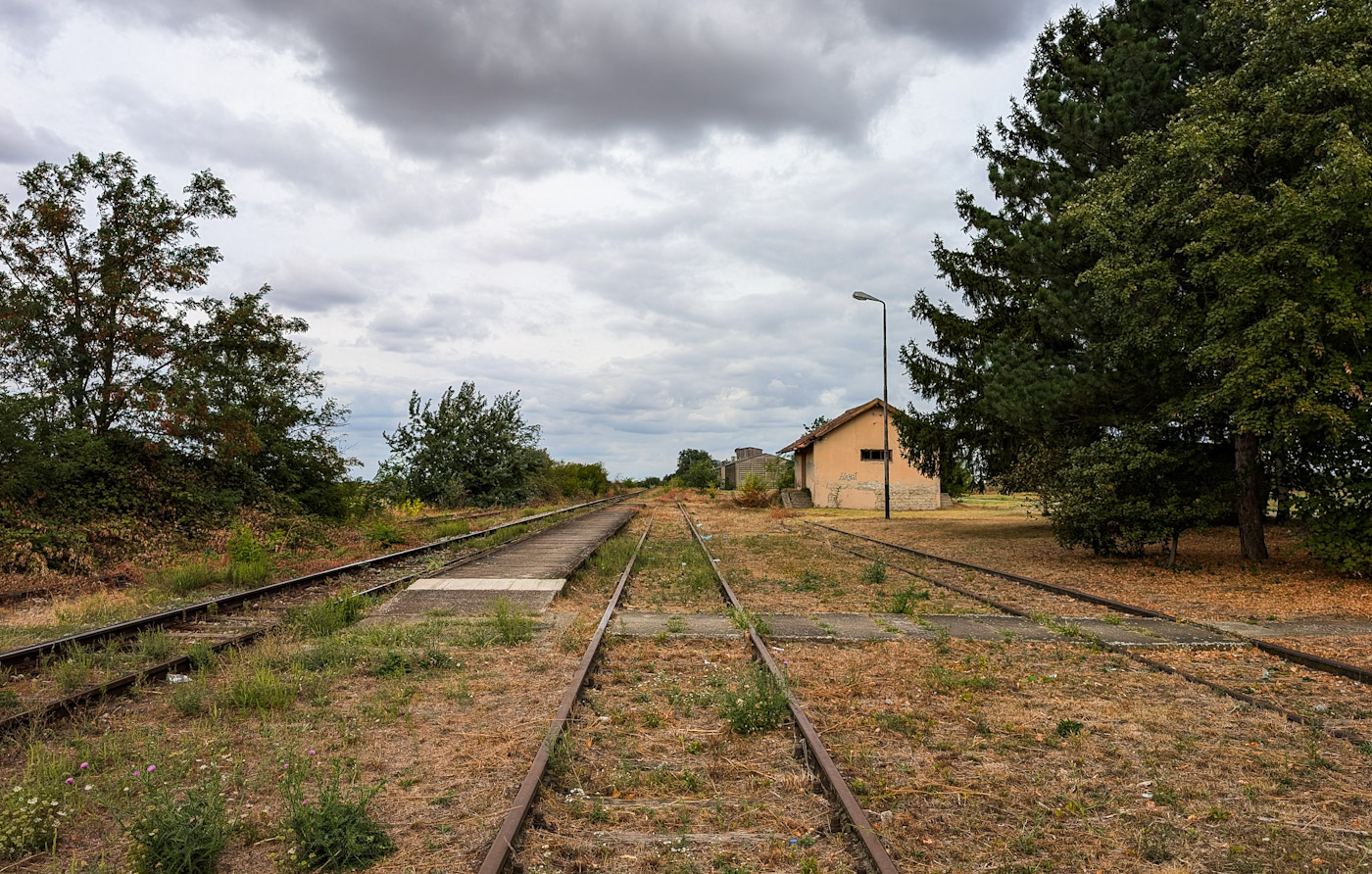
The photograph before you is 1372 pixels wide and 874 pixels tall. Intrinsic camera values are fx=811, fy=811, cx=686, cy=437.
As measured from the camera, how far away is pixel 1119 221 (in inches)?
542

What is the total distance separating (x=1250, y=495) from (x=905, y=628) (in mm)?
9315

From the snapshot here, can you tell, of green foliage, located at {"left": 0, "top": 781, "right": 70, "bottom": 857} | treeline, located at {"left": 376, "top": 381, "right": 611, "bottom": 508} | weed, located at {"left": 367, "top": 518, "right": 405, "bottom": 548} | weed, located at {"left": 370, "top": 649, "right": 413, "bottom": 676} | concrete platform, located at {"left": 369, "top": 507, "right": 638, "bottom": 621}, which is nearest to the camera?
green foliage, located at {"left": 0, "top": 781, "right": 70, "bottom": 857}

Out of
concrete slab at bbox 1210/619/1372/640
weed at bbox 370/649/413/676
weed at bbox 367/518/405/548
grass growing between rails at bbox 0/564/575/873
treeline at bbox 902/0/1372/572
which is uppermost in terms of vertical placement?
treeline at bbox 902/0/1372/572

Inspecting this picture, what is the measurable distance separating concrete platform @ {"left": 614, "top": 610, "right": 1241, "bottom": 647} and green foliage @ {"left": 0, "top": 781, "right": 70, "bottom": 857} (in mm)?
5180

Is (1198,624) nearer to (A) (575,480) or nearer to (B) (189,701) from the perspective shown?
(B) (189,701)

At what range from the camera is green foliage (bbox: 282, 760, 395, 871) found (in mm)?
3637

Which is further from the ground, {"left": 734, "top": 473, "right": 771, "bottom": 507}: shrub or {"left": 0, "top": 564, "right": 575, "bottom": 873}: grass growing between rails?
{"left": 734, "top": 473, "right": 771, "bottom": 507}: shrub

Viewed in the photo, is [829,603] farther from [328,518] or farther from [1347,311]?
[328,518]

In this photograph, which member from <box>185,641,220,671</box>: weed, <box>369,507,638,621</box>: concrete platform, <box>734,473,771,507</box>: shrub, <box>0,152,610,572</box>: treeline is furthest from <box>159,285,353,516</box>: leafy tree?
<box>734,473,771,507</box>: shrub

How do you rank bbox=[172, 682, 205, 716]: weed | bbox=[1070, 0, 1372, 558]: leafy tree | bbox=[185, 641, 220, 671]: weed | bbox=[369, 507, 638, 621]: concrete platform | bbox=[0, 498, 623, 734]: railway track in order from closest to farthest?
bbox=[172, 682, 205, 716]: weed → bbox=[0, 498, 623, 734]: railway track → bbox=[185, 641, 220, 671]: weed → bbox=[369, 507, 638, 621]: concrete platform → bbox=[1070, 0, 1372, 558]: leafy tree

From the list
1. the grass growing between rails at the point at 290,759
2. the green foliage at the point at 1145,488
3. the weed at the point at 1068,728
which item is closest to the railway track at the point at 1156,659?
the weed at the point at 1068,728

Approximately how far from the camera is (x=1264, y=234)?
38.4 ft

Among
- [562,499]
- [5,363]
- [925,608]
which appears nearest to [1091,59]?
[925,608]

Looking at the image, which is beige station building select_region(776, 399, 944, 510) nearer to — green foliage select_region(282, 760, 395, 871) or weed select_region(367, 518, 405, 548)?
weed select_region(367, 518, 405, 548)
